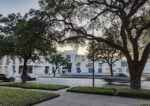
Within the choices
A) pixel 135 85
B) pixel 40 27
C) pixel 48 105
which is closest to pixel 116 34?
pixel 135 85

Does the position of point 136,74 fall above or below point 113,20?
below

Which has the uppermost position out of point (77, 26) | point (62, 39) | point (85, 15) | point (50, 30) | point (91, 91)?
point (85, 15)

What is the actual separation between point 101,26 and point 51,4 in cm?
462

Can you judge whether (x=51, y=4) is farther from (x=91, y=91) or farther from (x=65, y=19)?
(x=91, y=91)

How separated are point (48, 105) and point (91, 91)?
396cm

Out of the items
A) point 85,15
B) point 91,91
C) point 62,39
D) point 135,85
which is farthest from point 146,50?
point 62,39

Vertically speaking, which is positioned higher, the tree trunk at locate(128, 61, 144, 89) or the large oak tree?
the large oak tree

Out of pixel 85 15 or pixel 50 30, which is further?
pixel 85 15

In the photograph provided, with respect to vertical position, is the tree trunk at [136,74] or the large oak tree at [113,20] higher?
the large oak tree at [113,20]

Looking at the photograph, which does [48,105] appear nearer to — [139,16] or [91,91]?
[91,91]

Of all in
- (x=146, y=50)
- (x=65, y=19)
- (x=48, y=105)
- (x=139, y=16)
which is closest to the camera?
(x=48, y=105)

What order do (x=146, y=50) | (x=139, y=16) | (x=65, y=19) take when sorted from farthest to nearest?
(x=65, y=19) < (x=139, y=16) < (x=146, y=50)

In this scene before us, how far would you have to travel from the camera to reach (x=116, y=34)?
10672 mm

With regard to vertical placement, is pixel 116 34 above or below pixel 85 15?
below
